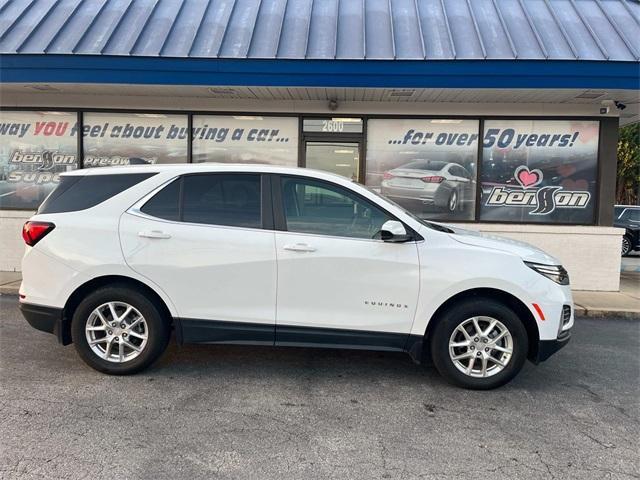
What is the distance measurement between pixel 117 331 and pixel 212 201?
4.51ft

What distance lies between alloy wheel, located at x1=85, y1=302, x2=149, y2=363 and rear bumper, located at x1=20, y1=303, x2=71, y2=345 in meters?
0.22

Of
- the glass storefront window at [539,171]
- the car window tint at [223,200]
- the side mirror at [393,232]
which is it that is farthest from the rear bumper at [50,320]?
the glass storefront window at [539,171]

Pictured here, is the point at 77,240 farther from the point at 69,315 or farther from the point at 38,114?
the point at 38,114

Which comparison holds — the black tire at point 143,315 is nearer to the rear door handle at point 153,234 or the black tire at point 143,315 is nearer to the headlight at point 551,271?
the rear door handle at point 153,234

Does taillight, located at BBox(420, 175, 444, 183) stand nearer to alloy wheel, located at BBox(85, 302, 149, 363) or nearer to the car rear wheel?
alloy wheel, located at BBox(85, 302, 149, 363)

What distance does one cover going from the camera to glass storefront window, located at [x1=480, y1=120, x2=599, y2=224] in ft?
28.2

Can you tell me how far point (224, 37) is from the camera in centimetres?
771

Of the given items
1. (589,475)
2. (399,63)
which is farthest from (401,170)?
(589,475)

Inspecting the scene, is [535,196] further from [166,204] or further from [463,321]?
[166,204]

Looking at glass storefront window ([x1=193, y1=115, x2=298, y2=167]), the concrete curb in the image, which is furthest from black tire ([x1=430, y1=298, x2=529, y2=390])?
glass storefront window ([x1=193, y1=115, x2=298, y2=167])

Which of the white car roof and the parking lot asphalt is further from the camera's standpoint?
the white car roof

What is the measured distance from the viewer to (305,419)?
143 inches

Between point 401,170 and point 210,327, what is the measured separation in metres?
5.48

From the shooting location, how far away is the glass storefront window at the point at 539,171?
8.59 meters
